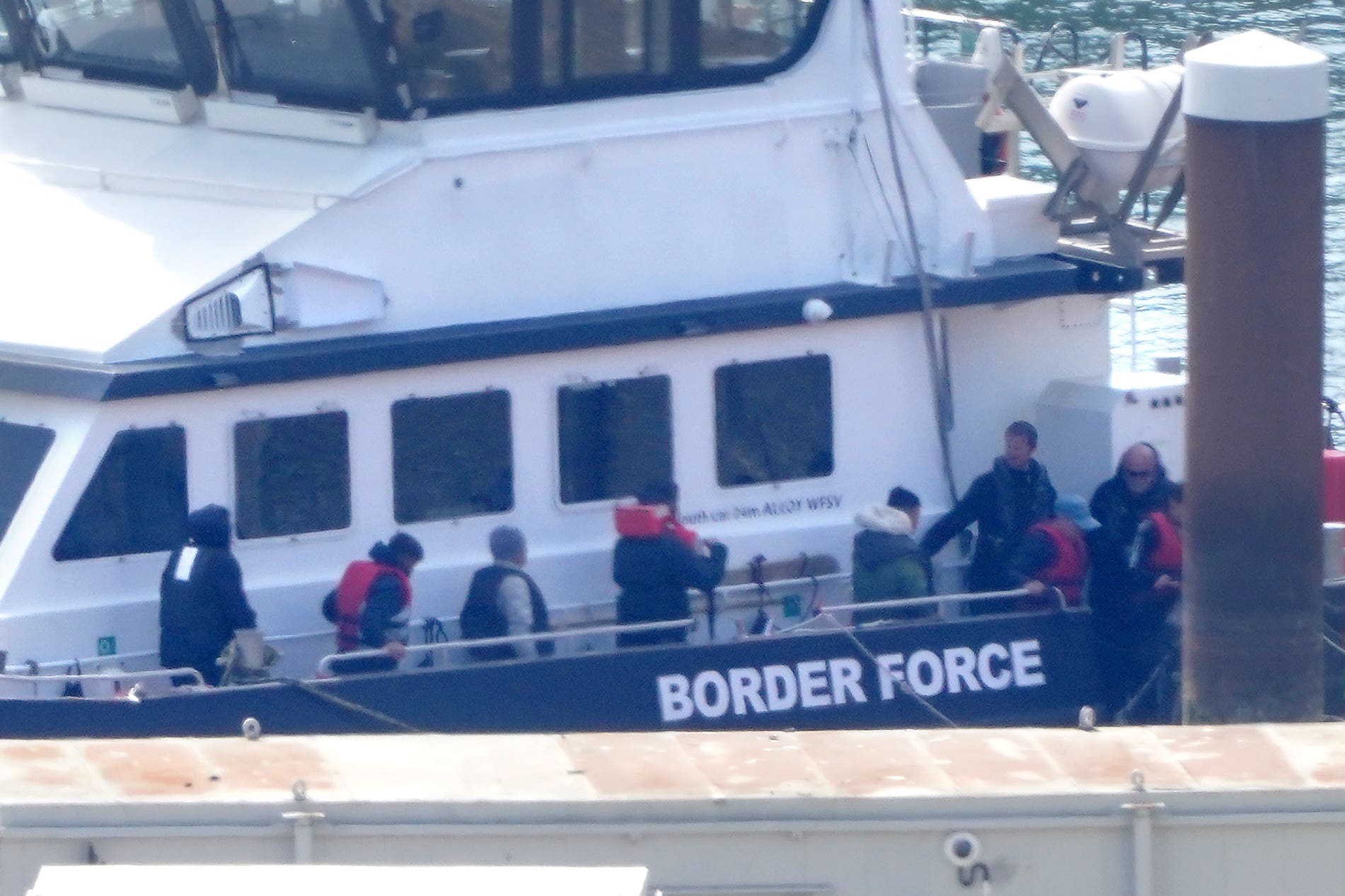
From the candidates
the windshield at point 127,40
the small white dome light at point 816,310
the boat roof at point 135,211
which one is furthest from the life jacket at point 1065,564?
the windshield at point 127,40

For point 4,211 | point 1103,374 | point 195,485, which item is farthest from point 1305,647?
point 4,211

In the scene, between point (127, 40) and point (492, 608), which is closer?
point (492, 608)

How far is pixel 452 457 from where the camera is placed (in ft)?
26.5

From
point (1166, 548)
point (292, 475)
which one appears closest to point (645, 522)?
point (292, 475)

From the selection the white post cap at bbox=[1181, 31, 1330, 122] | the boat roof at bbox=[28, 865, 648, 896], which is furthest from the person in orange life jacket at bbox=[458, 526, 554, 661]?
the boat roof at bbox=[28, 865, 648, 896]

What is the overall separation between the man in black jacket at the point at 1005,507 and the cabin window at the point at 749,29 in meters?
1.71

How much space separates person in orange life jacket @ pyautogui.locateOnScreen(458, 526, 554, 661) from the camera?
7.77 metres

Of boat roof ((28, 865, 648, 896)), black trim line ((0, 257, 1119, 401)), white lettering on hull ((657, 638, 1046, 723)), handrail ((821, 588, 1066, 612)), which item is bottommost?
white lettering on hull ((657, 638, 1046, 723))

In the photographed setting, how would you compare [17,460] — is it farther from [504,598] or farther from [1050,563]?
[1050,563]

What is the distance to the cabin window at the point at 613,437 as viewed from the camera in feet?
26.9

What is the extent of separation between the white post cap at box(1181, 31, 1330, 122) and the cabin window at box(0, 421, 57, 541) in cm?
400

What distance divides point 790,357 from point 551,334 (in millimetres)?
1003

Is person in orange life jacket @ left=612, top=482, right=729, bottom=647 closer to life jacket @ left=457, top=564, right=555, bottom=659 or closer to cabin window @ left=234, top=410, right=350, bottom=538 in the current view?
life jacket @ left=457, top=564, right=555, bottom=659

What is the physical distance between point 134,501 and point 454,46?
6.45ft
